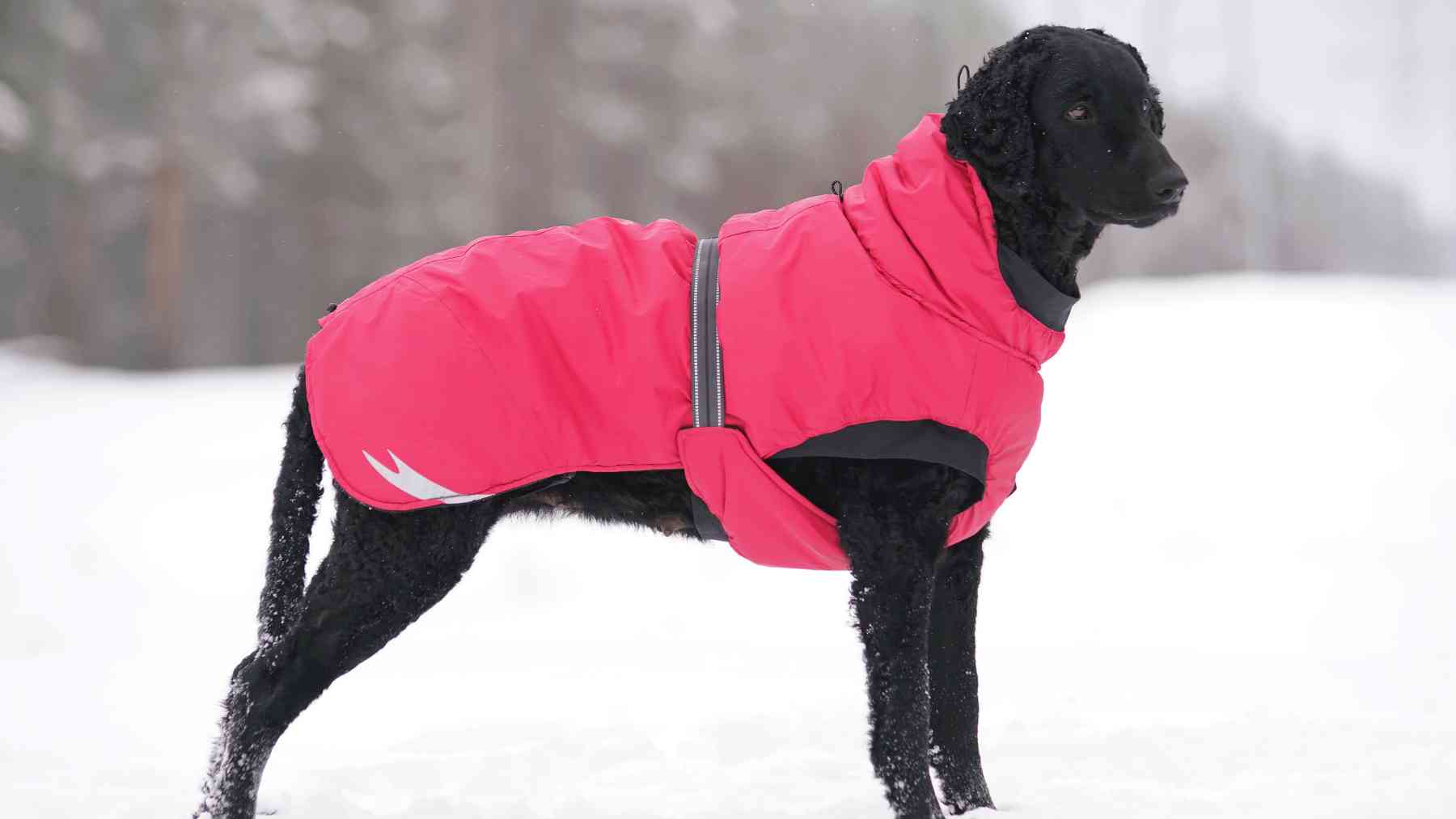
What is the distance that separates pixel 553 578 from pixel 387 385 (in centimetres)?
353

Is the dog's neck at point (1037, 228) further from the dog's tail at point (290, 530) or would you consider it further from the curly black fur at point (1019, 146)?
the dog's tail at point (290, 530)

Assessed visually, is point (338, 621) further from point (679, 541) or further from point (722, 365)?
point (679, 541)

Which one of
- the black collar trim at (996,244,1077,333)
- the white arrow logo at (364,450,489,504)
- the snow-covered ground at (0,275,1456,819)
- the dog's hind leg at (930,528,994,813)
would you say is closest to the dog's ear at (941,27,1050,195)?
the black collar trim at (996,244,1077,333)

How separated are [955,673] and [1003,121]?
1.33 m

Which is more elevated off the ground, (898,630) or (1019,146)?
(1019,146)

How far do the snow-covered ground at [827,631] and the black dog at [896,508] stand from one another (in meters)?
0.60

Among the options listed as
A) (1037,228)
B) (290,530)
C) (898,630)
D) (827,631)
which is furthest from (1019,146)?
(827,631)

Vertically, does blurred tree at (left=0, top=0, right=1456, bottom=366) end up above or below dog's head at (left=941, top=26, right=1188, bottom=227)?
above

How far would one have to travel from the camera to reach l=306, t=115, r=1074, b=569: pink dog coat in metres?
2.32

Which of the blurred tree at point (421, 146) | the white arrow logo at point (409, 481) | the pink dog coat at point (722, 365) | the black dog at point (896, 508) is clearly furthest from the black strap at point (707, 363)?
the blurred tree at point (421, 146)

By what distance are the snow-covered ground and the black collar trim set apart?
4.21 ft

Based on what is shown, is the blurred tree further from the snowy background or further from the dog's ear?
the dog's ear

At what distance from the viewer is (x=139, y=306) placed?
11.3 meters

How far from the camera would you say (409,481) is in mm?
2377
